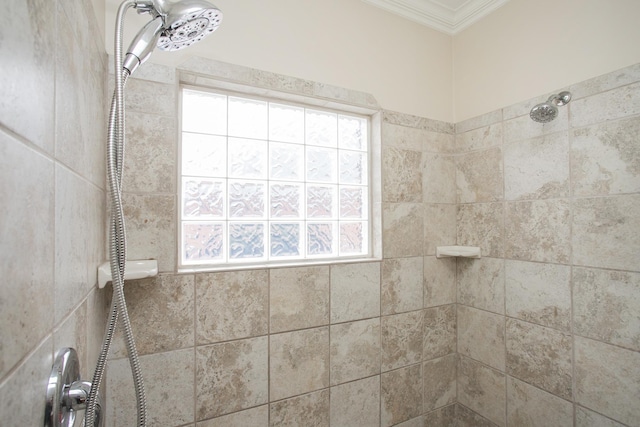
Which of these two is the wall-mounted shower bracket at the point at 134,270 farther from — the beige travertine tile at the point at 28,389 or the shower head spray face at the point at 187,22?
the shower head spray face at the point at 187,22

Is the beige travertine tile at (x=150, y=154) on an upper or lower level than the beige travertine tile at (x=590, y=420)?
upper

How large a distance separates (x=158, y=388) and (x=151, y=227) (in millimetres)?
546

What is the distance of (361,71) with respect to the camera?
1398 mm

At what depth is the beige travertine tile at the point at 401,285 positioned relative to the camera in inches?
55.1

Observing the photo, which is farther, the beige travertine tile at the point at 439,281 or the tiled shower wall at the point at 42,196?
the beige travertine tile at the point at 439,281

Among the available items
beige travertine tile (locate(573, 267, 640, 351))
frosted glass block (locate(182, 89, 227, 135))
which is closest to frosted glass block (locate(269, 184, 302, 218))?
frosted glass block (locate(182, 89, 227, 135))

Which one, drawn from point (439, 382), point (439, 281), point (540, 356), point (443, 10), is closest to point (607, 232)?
point (540, 356)

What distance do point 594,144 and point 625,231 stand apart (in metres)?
0.34

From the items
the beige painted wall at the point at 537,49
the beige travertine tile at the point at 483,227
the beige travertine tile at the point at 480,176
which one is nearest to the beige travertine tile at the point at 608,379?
the beige travertine tile at the point at 483,227

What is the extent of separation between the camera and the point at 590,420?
3.57ft

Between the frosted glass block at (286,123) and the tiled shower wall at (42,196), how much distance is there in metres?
0.67

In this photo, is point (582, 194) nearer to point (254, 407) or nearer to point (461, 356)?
point (461, 356)

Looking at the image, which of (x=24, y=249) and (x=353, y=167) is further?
(x=353, y=167)

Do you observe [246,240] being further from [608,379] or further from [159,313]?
[608,379]
